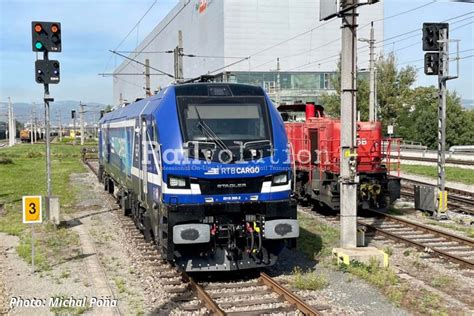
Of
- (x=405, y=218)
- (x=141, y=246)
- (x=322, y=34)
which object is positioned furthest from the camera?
(x=322, y=34)

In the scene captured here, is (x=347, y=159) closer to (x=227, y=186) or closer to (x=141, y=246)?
(x=227, y=186)

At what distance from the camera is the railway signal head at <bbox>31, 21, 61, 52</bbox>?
1330cm

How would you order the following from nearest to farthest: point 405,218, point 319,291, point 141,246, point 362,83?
point 319,291, point 141,246, point 405,218, point 362,83

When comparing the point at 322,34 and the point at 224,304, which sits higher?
the point at 322,34

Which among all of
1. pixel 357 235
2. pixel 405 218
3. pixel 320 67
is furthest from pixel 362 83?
pixel 357 235

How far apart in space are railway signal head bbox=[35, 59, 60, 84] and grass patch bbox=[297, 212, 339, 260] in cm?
756

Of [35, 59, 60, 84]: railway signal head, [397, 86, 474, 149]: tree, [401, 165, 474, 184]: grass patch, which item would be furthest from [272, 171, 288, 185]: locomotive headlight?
[397, 86, 474, 149]: tree

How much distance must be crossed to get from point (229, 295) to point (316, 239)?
4463 millimetres

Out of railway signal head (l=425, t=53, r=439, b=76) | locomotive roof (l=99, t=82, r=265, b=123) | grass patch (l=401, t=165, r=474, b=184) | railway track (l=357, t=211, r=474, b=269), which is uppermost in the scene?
railway signal head (l=425, t=53, r=439, b=76)

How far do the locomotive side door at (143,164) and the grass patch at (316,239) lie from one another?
11.2 feet

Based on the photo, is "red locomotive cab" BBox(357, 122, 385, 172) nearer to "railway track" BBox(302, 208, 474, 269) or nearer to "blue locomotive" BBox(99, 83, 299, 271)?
"railway track" BBox(302, 208, 474, 269)

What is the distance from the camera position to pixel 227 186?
331 inches

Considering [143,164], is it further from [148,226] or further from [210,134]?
[210,134]

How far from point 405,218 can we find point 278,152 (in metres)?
7.67
